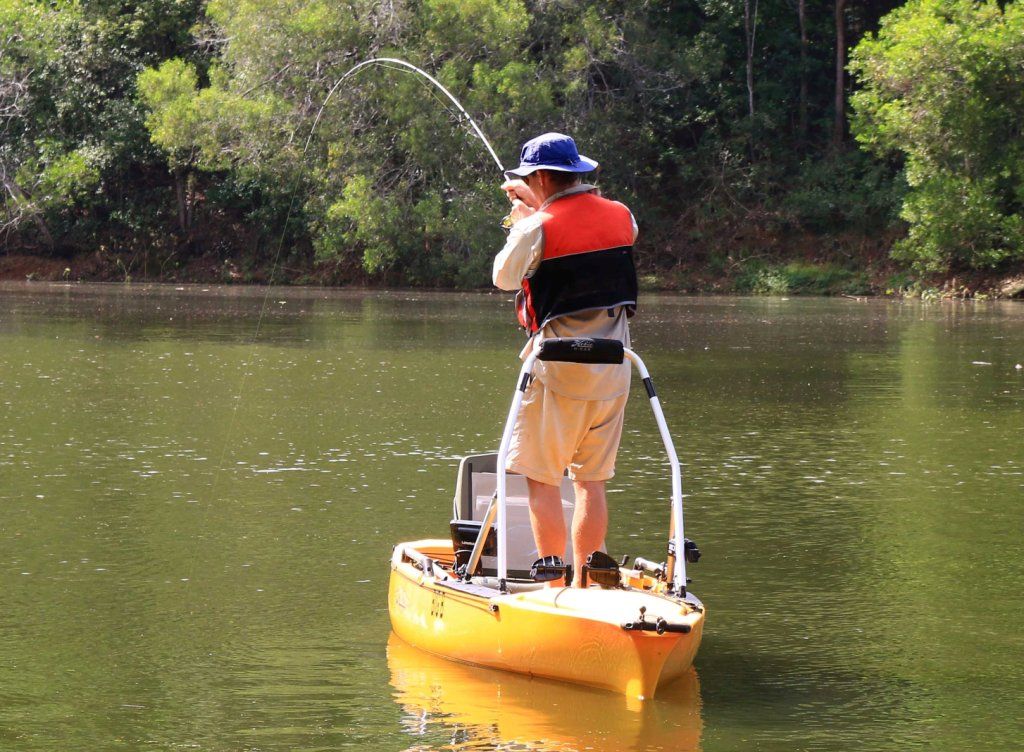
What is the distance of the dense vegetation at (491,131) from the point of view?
120ft

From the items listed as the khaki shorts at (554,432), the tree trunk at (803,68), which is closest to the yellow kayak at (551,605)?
the khaki shorts at (554,432)

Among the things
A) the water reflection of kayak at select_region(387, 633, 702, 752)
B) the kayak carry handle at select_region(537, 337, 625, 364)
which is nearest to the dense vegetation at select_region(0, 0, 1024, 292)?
the kayak carry handle at select_region(537, 337, 625, 364)

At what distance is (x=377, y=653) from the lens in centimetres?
612

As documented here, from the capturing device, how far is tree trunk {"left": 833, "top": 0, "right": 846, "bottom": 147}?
40.9m

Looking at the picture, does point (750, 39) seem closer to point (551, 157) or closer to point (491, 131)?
point (491, 131)

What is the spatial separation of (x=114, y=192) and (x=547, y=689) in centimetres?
4216

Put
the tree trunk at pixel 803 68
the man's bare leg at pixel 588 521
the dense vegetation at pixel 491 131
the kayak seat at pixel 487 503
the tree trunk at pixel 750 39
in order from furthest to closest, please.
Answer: the tree trunk at pixel 803 68 → the tree trunk at pixel 750 39 → the dense vegetation at pixel 491 131 → the kayak seat at pixel 487 503 → the man's bare leg at pixel 588 521

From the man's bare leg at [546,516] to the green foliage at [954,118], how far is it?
31.3 metres

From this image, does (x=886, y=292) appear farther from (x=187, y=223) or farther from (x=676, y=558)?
(x=676, y=558)

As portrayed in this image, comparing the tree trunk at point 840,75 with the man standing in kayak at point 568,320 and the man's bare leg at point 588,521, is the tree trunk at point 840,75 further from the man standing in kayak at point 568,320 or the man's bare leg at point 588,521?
the man's bare leg at point 588,521

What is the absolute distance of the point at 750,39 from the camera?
138 ft

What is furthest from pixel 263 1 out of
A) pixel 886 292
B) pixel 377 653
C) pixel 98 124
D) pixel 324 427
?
pixel 377 653

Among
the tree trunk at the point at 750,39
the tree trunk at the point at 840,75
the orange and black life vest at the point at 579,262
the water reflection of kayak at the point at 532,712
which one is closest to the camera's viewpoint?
the water reflection of kayak at the point at 532,712

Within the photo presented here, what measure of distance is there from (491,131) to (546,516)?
3121 cm
